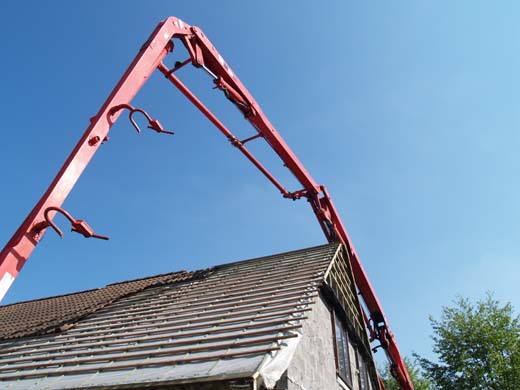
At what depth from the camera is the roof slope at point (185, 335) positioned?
4.81m

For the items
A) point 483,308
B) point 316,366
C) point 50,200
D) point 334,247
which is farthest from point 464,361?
point 50,200

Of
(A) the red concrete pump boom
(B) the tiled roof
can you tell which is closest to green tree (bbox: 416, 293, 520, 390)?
(A) the red concrete pump boom

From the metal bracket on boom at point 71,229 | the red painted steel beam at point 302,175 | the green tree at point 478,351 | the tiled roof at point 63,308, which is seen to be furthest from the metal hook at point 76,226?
the green tree at point 478,351

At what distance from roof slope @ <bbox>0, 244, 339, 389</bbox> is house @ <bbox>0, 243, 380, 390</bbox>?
23 mm

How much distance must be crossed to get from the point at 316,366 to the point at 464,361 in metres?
24.2

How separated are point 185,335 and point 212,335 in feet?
1.71

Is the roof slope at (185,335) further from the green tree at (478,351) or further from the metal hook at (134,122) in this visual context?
the green tree at (478,351)

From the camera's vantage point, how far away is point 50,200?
553 cm

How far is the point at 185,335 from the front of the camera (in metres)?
5.95

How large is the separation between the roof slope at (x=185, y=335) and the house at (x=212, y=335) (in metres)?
0.02

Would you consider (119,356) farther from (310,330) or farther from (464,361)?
(464,361)

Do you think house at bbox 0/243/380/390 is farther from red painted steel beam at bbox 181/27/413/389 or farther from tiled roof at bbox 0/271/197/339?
red painted steel beam at bbox 181/27/413/389

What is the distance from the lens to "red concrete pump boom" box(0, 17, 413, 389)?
5.35 metres

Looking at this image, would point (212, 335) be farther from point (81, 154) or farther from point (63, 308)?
point (63, 308)
